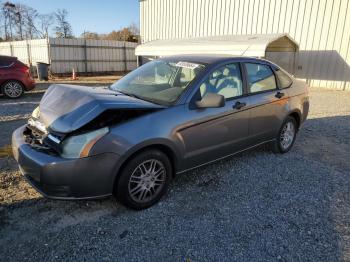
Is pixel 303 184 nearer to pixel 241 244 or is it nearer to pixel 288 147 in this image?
pixel 288 147

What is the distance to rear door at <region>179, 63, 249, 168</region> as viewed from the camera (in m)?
3.47

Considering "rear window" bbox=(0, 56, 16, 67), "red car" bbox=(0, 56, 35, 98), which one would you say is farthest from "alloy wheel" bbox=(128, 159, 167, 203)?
"rear window" bbox=(0, 56, 16, 67)

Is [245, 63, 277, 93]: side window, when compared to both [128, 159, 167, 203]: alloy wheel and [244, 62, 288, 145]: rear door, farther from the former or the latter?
[128, 159, 167, 203]: alloy wheel

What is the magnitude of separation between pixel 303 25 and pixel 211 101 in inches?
511

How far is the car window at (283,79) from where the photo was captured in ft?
15.8

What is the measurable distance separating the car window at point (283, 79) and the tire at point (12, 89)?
8.85 metres

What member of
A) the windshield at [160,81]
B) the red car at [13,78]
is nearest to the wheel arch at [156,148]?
the windshield at [160,81]

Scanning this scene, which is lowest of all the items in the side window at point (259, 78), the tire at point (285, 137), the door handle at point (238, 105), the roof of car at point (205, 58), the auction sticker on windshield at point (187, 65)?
the tire at point (285, 137)

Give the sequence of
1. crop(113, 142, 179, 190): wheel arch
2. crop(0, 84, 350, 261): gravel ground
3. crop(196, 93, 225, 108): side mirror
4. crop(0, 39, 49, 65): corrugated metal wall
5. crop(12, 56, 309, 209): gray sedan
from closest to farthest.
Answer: crop(0, 84, 350, 261): gravel ground
crop(12, 56, 309, 209): gray sedan
crop(113, 142, 179, 190): wheel arch
crop(196, 93, 225, 108): side mirror
crop(0, 39, 49, 65): corrugated metal wall

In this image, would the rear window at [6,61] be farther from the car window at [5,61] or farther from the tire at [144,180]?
the tire at [144,180]

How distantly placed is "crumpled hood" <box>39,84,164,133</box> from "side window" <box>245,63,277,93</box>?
166 cm

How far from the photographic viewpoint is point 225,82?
392 cm

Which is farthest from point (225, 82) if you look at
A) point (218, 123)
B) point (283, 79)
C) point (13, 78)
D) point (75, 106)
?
point (13, 78)

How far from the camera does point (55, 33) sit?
38156 millimetres
